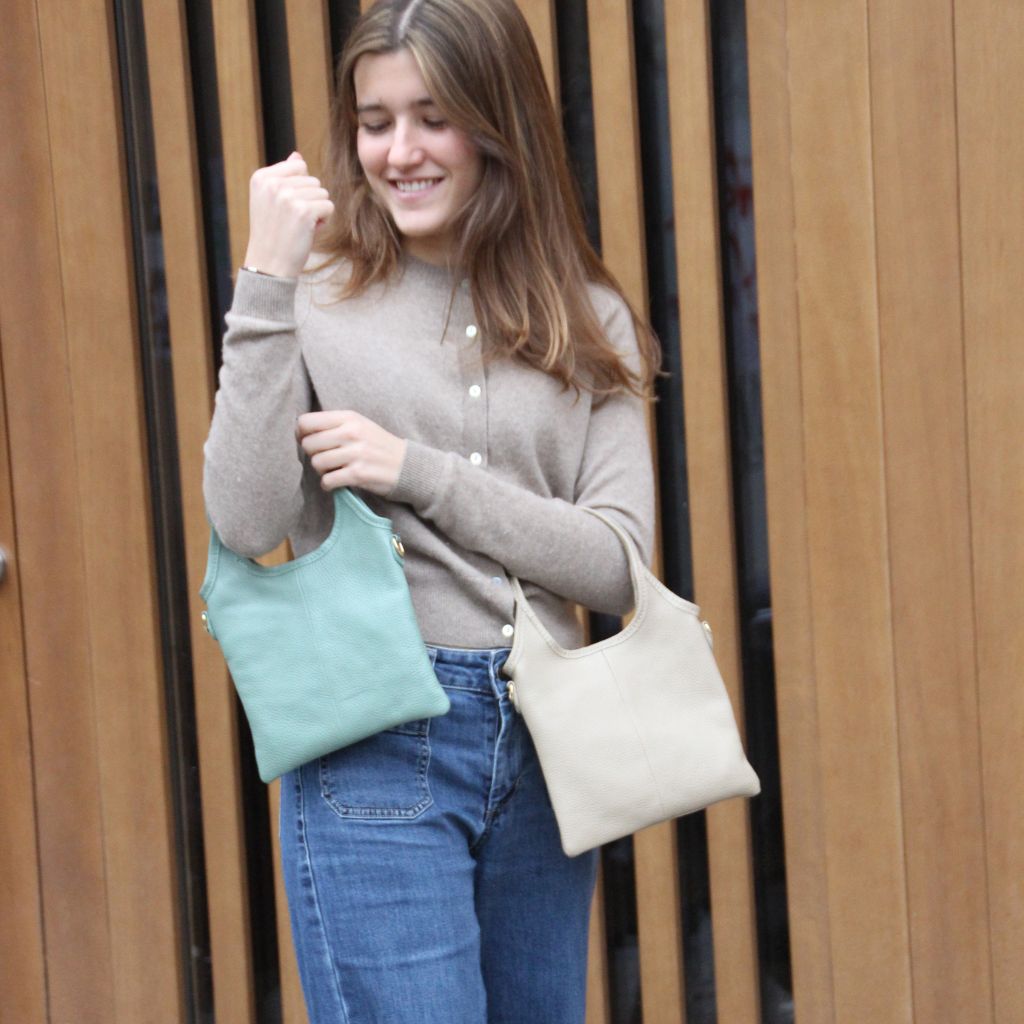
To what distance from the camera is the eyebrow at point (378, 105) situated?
5.52 feet

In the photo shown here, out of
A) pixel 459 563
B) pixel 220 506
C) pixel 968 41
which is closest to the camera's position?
pixel 220 506

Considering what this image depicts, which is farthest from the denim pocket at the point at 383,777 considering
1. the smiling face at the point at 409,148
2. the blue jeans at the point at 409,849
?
the smiling face at the point at 409,148

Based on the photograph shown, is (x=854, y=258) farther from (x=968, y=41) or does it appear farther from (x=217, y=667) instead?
(x=217, y=667)

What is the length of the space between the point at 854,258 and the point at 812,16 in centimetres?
41

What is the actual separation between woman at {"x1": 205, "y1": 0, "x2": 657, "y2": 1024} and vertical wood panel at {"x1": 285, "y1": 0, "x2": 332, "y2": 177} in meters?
0.93

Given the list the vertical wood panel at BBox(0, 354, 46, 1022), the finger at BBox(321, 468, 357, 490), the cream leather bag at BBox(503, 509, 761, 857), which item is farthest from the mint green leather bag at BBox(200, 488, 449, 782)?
the vertical wood panel at BBox(0, 354, 46, 1022)

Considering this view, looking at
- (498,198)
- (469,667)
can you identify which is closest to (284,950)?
(469,667)

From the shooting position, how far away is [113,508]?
2.84 meters

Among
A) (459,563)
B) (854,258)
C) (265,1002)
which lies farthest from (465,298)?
(265,1002)

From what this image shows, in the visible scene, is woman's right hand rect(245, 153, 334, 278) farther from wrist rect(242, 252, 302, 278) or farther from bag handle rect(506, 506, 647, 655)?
bag handle rect(506, 506, 647, 655)

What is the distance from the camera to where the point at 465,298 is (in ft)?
5.89

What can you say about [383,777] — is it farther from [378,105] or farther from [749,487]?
[749,487]

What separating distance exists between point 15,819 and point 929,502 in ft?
5.98

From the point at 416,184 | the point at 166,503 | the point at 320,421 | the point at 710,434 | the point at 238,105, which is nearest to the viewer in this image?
the point at 320,421
